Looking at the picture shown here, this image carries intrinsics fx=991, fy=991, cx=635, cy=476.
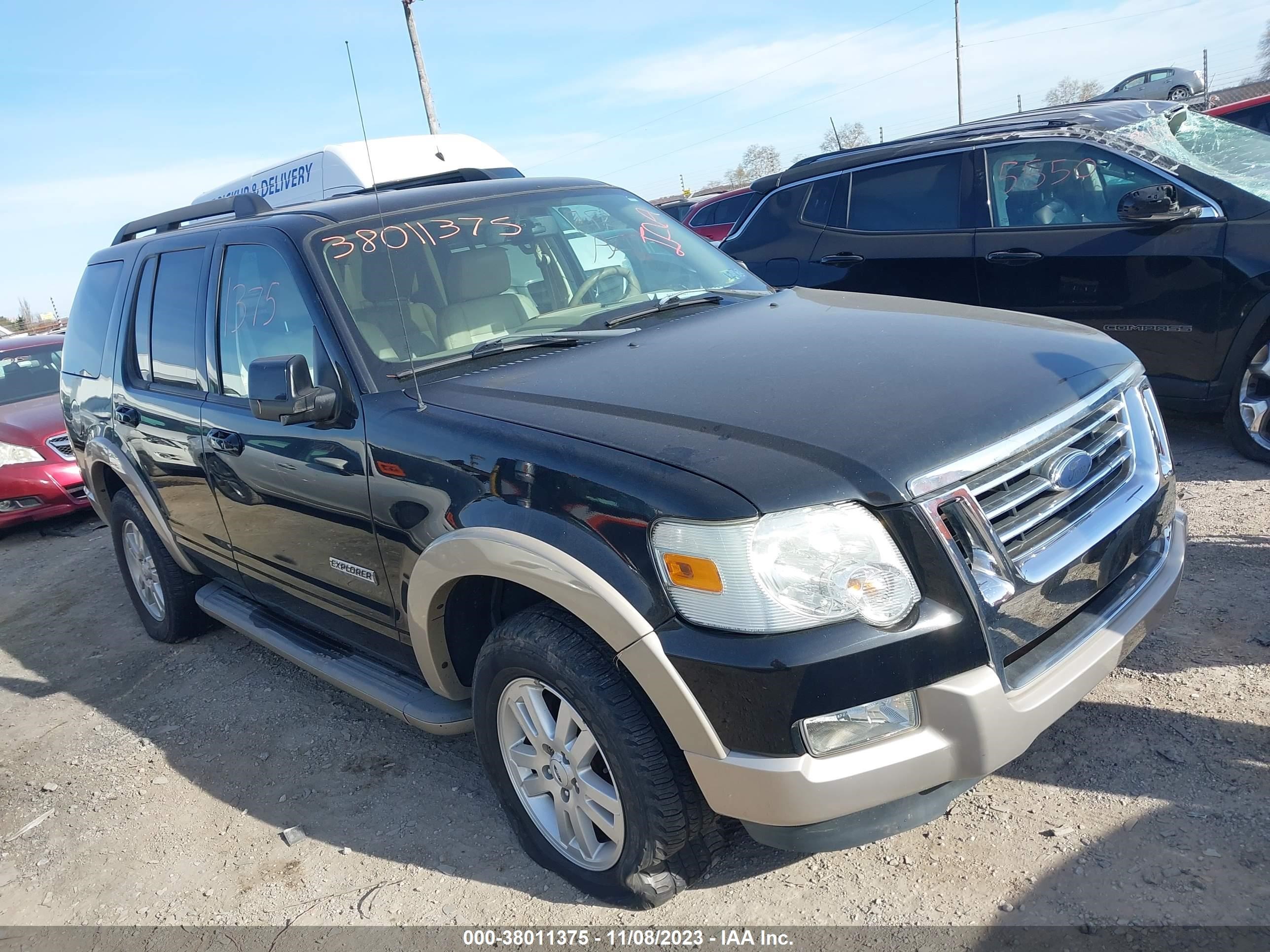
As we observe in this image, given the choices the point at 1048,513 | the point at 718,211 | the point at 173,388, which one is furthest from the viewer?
the point at 718,211

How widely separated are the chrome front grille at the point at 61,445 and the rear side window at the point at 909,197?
6168 mm

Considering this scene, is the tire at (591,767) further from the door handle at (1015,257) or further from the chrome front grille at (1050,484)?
the door handle at (1015,257)

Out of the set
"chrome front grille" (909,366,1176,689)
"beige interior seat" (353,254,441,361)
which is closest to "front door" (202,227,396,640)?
"beige interior seat" (353,254,441,361)

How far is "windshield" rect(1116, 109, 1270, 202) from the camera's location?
4.94m

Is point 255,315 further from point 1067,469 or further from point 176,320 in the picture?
point 1067,469

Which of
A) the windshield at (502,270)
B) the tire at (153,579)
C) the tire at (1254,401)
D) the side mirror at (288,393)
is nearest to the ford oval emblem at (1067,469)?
the windshield at (502,270)

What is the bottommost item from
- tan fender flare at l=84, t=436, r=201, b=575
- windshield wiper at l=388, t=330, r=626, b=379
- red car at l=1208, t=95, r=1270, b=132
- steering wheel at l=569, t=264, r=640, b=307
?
tan fender flare at l=84, t=436, r=201, b=575

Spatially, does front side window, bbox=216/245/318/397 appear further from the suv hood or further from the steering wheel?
the steering wheel

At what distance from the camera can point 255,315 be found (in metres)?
3.56

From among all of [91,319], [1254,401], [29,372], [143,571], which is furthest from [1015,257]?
[29,372]

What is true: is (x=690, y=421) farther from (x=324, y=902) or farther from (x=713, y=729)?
(x=324, y=902)

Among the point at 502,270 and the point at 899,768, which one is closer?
the point at 899,768

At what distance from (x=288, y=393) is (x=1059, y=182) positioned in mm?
4304

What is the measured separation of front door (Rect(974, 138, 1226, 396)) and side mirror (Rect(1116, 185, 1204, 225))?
0.19 feet
